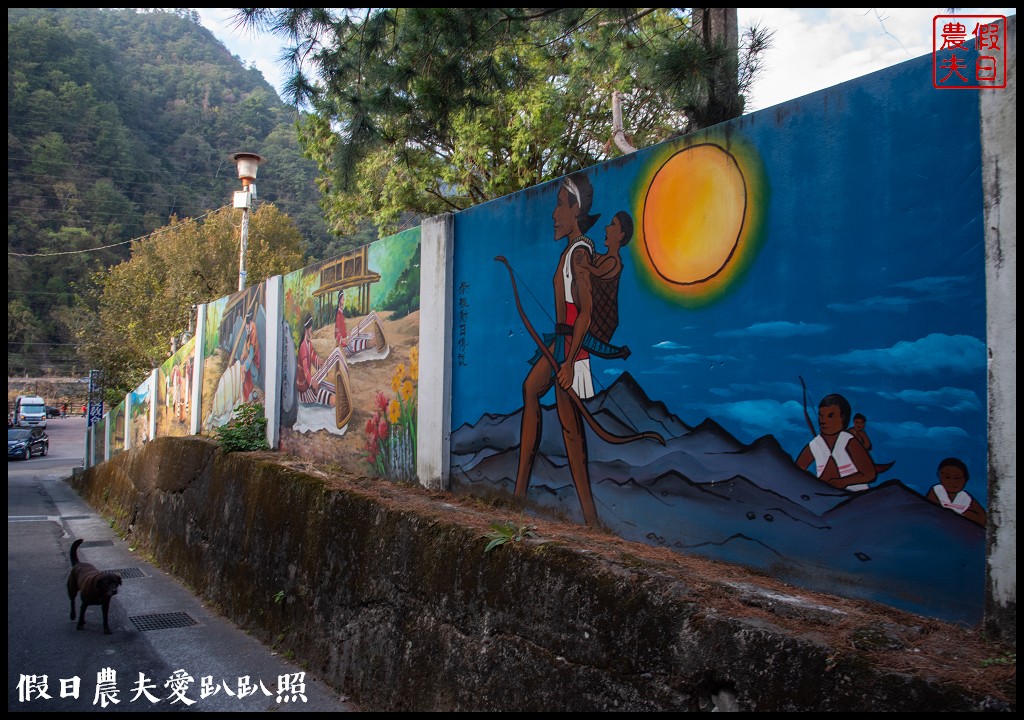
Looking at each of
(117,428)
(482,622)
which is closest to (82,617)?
(482,622)

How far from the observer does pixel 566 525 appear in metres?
4.46

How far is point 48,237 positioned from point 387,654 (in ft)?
191

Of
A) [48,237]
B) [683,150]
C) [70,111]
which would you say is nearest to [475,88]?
[683,150]

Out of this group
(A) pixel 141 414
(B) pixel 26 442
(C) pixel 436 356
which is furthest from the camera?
(B) pixel 26 442

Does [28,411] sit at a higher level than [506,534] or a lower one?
lower

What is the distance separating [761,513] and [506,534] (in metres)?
1.36

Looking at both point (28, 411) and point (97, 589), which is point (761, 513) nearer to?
point (97, 589)

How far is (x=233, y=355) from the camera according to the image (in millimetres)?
10992

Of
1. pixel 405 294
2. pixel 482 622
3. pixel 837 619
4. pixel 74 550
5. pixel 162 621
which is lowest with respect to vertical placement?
pixel 162 621

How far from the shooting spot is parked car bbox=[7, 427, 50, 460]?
29609 millimetres

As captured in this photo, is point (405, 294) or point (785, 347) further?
point (405, 294)

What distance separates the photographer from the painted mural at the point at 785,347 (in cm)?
285

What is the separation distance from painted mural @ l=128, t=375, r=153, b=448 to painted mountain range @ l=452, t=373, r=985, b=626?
1458cm

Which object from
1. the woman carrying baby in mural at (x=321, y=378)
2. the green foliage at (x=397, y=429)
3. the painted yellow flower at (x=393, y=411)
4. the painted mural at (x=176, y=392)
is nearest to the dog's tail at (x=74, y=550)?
the woman carrying baby in mural at (x=321, y=378)
